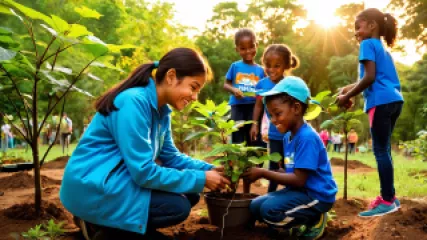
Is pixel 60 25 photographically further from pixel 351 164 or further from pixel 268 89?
pixel 351 164

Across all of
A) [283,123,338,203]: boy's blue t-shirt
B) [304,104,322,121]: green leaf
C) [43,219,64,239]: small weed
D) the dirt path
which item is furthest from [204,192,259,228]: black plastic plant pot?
[43,219,64,239]: small weed

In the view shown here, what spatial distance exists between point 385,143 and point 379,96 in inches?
14.6

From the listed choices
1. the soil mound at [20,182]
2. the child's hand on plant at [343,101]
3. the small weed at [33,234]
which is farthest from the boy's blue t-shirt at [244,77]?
the soil mound at [20,182]

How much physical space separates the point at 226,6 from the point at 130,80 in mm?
30623

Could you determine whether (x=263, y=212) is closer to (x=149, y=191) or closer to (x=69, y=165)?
(x=149, y=191)

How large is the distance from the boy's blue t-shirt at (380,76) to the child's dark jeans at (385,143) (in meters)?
0.06

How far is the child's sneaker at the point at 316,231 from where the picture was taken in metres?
2.52

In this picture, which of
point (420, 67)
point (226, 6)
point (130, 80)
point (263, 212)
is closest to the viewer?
point (130, 80)

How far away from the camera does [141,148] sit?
205cm

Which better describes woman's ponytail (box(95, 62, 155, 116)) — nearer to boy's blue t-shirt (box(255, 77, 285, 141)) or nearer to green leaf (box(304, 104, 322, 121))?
green leaf (box(304, 104, 322, 121))

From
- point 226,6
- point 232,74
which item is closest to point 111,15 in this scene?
point 232,74

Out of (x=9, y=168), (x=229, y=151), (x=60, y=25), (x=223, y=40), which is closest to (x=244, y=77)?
(x=229, y=151)

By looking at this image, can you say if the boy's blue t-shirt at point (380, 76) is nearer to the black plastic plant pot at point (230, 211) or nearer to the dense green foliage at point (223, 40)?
the black plastic plant pot at point (230, 211)

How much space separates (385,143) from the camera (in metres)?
2.97
